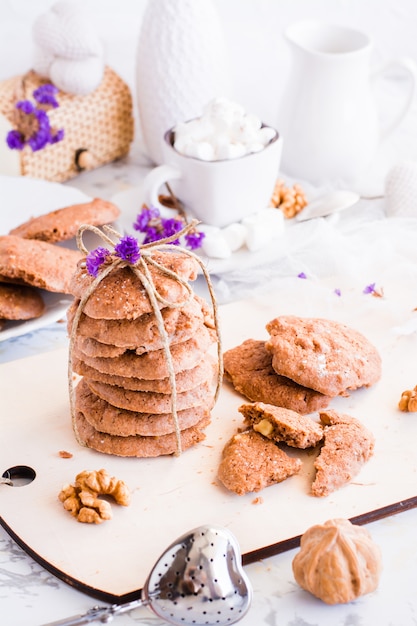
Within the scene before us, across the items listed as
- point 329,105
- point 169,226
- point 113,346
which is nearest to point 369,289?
point 169,226

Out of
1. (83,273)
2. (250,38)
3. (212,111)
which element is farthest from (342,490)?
(250,38)

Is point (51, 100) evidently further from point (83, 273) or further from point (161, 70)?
point (83, 273)

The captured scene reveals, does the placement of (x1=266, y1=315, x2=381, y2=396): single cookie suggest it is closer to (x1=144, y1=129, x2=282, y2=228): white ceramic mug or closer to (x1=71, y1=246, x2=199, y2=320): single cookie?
(x1=71, y1=246, x2=199, y2=320): single cookie

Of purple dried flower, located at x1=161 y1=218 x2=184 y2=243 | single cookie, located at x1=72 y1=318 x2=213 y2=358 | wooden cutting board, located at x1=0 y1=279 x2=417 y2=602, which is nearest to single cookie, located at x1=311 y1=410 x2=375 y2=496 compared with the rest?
wooden cutting board, located at x1=0 y1=279 x2=417 y2=602

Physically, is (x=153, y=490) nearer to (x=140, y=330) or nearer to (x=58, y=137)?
(x=140, y=330)

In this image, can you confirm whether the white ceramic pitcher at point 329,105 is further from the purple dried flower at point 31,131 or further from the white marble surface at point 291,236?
the purple dried flower at point 31,131
